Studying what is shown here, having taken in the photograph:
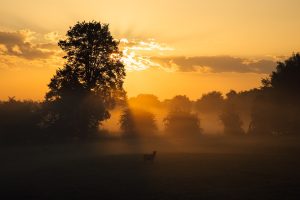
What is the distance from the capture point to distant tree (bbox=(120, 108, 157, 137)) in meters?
111

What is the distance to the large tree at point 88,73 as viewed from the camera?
2426 inches

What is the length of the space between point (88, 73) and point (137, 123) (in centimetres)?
5683

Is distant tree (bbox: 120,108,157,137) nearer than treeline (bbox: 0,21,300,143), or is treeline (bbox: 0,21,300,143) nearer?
treeline (bbox: 0,21,300,143)

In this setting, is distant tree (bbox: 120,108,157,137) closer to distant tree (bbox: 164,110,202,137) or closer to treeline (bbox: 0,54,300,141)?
treeline (bbox: 0,54,300,141)

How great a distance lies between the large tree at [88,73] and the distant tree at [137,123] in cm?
4367

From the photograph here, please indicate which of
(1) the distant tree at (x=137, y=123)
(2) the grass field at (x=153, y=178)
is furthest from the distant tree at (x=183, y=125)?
(2) the grass field at (x=153, y=178)

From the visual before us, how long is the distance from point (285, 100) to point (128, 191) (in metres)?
56.6

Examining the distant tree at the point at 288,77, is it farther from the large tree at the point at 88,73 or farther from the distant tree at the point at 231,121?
the distant tree at the point at 231,121

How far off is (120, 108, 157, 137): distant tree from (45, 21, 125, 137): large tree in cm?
4367

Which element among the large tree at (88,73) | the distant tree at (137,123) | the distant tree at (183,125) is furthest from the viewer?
the distant tree at (183,125)

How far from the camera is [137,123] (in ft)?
387

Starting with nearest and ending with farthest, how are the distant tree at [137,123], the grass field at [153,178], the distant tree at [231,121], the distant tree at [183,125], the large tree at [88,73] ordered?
the grass field at [153,178], the large tree at [88,73], the distant tree at [137,123], the distant tree at [183,125], the distant tree at [231,121]

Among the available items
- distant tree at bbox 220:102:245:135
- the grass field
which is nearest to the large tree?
the grass field

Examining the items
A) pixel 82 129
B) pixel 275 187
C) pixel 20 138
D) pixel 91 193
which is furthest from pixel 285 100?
pixel 91 193
